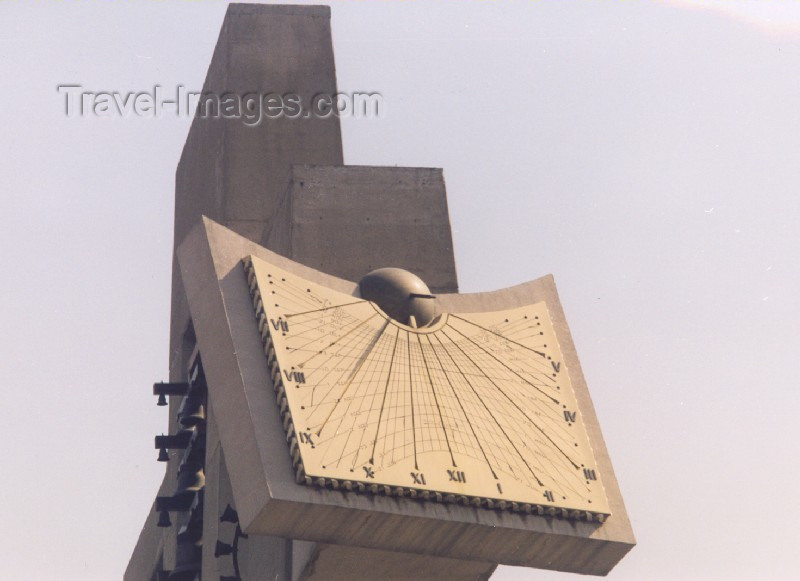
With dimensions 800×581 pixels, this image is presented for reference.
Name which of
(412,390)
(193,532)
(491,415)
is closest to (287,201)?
(412,390)

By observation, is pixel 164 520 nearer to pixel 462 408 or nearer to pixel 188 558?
pixel 188 558

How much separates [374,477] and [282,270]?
2142 millimetres

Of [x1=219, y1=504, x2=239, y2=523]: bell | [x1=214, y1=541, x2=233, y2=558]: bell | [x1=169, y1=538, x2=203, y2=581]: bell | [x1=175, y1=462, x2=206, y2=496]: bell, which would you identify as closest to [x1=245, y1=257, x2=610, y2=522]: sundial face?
[x1=219, y1=504, x2=239, y2=523]: bell

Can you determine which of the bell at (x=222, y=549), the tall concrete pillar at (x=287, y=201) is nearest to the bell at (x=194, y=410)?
the tall concrete pillar at (x=287, y=201)

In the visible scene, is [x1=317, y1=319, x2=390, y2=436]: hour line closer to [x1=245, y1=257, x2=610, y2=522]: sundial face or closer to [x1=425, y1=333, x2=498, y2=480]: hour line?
[x1=245, y1=257, x2=610, y2=522]: sundial face

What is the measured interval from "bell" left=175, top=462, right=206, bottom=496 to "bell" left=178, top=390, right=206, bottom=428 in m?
0.43

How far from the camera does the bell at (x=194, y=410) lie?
55.1 ft

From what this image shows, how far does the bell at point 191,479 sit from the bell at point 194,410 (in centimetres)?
43

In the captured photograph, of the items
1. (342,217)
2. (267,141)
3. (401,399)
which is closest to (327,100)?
(267,141)

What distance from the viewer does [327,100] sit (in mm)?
17609

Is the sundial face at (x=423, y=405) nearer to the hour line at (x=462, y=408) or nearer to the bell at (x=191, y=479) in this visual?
the hour line at (x=462, y=408)

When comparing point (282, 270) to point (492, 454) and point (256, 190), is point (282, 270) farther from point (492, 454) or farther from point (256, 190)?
point (256, 190)

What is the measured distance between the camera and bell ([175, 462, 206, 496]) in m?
17.0

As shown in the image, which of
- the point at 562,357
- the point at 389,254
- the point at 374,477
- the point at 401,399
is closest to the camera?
the point at 374,477
